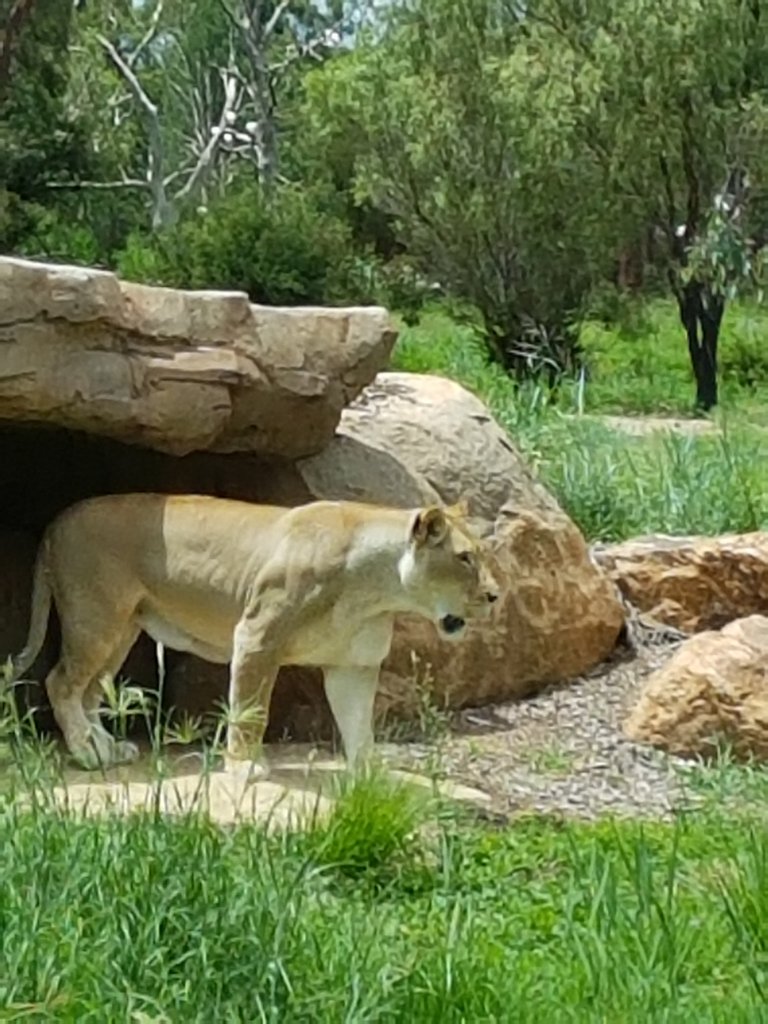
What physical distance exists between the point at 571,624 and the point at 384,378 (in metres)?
1.19

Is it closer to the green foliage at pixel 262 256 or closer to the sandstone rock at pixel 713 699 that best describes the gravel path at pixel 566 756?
the sandstone rock at pixel 713 699

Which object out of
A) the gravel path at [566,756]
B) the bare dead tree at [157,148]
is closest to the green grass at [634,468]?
the gravel path at [566,756]

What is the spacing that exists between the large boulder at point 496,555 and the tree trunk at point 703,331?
10.8 m

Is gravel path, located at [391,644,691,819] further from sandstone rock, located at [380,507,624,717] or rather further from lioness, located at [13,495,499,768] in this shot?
lioness, located at [13,495,499,768]

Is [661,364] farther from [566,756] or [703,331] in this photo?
[566,756]

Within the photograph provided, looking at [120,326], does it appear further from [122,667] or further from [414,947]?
[414,947]

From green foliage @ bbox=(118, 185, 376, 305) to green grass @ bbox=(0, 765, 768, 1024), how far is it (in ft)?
45.6

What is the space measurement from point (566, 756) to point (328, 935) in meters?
2.25

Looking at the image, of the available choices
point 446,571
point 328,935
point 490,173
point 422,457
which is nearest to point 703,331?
point 490,173

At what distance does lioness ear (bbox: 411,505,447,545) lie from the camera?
5.20 m

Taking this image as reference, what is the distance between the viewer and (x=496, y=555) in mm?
6492

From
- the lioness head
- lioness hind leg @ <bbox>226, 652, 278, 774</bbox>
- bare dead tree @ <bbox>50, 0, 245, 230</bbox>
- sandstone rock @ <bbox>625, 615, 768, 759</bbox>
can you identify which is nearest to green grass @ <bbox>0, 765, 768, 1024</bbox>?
lioness hind leg @ <bbox>226, 652, 278, 774</bbox>

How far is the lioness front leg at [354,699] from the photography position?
5.46 meters

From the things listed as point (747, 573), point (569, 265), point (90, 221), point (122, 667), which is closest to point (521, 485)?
point (747, 573)
